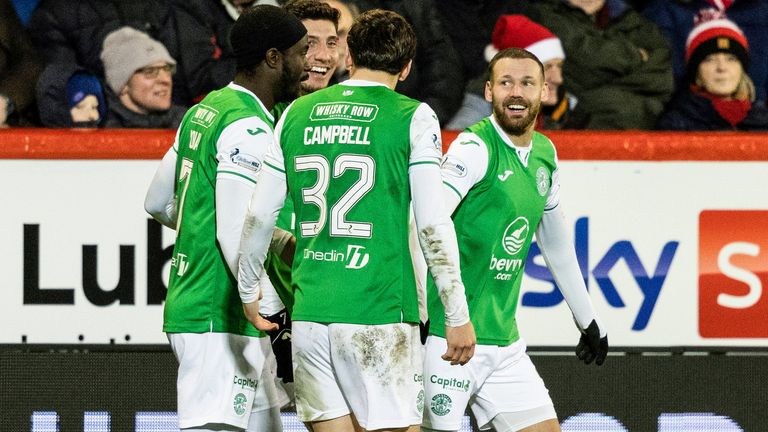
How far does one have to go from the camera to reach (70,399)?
6.37 metres

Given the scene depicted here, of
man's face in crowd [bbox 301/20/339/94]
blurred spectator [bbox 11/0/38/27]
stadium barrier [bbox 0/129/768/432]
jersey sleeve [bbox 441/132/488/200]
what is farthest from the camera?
blurred spectator [bbox 11/0/38/27]

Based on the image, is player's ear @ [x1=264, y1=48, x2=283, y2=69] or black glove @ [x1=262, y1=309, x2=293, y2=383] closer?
player's ear @ [x1=264, y1=48, x2=283, y2=69]

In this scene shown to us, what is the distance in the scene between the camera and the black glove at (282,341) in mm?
5766

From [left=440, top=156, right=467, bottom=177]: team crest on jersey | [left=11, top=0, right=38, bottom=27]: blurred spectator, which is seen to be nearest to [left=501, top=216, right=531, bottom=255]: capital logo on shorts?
[left=440, top=156, right=467, bottom=177]: team crest on jersey

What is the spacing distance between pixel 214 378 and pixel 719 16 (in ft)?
15.7

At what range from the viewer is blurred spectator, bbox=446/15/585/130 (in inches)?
301

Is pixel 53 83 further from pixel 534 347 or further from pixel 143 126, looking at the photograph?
pixel 534 347

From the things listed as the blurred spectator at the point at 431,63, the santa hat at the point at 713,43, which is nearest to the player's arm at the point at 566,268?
the blurred spectator at the point at 431,63

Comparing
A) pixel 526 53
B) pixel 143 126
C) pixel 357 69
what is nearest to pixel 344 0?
pixel 143 126

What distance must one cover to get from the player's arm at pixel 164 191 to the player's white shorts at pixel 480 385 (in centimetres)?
114

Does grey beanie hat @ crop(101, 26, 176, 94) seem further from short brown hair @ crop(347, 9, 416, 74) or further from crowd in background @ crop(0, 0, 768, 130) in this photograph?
short brown hair @ crop(347, 9, 416, 74)

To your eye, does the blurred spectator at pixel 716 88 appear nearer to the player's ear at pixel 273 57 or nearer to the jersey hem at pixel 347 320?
the player's ear at pixel 273 57

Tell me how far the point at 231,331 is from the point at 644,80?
12.9 feet

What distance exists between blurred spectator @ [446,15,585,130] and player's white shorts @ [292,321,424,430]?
A: 2.98 m
